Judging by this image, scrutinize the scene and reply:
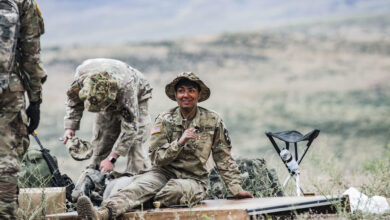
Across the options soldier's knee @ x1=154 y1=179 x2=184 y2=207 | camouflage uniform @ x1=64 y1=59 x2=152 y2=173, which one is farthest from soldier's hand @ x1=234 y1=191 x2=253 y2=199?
camouflage uniform @ x1=64 y1=59 x2=152 y2=173

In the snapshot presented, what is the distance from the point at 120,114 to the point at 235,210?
2.60m

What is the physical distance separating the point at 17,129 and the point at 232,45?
48.7 m

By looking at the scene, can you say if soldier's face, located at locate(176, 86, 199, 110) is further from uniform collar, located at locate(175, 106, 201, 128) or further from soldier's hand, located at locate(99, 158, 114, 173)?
soldier's hand, located at locate(99, 158, 114, 173)

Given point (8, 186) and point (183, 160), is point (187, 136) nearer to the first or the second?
point (183, 160)

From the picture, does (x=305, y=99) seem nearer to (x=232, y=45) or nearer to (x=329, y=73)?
(x=329, y=73)

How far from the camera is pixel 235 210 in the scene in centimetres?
505

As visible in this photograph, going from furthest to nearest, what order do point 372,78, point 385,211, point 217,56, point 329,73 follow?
point 217,56 → point 329,73 → point 372,78 → point 385,211

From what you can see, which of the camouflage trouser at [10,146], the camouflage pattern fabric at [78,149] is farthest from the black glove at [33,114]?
the camouflage pattern fabric at [78,149]

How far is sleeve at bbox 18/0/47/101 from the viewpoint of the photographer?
489 centimetres

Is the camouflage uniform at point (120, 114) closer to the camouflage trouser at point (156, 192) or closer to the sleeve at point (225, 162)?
the camouflage trouser at point (156, 192)

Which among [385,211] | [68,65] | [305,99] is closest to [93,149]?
[385,211]

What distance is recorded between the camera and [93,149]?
763 centimetres

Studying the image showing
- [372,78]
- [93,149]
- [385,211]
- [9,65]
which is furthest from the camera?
[372,78]

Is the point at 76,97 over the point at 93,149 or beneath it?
over
